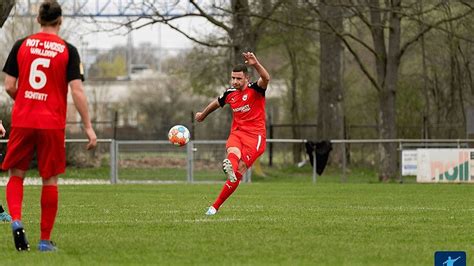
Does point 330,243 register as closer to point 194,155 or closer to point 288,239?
point 288,239

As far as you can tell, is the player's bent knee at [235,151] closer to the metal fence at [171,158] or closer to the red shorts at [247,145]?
the red shorts at [247,145]

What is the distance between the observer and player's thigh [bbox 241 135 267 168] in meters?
14.4

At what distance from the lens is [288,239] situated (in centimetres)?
1018

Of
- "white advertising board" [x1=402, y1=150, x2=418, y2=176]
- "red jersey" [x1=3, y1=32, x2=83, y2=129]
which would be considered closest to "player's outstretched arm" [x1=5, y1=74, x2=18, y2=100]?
"red jersey" [x1=3, y1=32, x2=83, y2=129]

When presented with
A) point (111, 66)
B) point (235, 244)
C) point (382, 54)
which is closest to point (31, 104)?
point (235, 244)

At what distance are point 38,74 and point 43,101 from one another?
230mm

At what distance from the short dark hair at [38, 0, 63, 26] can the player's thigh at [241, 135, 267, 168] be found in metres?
5.63

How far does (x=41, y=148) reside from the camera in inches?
359

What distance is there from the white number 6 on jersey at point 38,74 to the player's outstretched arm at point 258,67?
4.35 m

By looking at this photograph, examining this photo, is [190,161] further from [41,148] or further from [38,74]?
[38,74]

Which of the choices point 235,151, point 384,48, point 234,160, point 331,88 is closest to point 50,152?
point 234,160

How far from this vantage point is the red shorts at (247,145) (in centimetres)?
1438

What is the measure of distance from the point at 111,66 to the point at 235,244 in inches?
3780

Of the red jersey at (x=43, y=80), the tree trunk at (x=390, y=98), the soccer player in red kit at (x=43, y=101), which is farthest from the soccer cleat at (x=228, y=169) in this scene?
the tree trunk at (x=390, y=98)
